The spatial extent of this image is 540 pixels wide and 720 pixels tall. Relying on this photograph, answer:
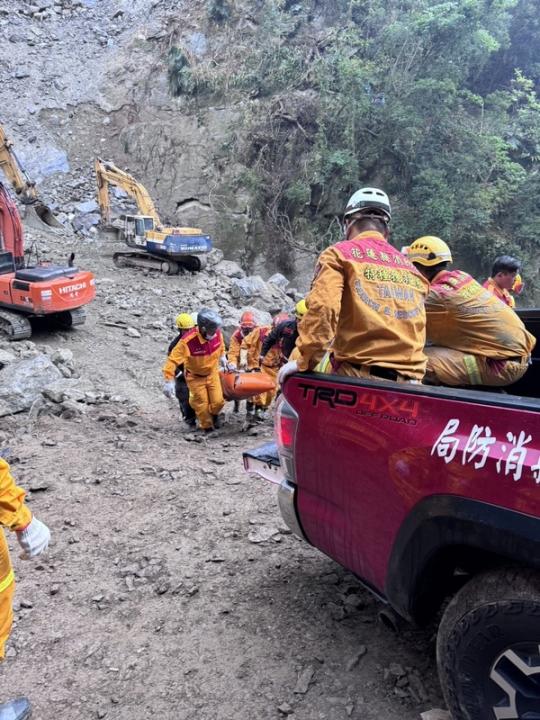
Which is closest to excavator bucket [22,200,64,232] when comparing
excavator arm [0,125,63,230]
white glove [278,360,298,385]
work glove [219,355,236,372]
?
excavator arm [0,125,63,230]

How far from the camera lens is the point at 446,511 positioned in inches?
73.3

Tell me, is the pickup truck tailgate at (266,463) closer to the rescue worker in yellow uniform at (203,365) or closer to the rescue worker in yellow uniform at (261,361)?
the rescue worker in yellow uniform at (203,365)

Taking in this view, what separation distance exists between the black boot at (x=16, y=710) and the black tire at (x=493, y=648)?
1.90 m

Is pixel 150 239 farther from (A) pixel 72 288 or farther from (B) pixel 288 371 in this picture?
(B) pixel 288 371

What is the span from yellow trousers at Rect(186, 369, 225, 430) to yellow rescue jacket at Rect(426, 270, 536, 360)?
391 centimetres

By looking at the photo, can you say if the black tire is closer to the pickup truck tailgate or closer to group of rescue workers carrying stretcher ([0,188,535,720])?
group of rescue workers carrying stretcher ([0,188,535,720])

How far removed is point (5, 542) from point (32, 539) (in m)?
0.12

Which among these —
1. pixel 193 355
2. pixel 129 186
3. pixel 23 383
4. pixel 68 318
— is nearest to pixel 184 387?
pixel 193 355

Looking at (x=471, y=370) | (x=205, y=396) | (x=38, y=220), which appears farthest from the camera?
(x=38, y=220)

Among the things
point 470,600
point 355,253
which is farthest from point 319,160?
point 470,600

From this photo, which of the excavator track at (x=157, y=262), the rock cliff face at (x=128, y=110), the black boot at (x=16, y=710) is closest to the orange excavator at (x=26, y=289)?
the excavator track at (x=157, y=262)

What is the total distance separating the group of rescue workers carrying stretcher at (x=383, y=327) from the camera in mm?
2582

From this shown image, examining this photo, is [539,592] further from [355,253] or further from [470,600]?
[355,253]

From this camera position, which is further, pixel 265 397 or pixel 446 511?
pixel 265 397
